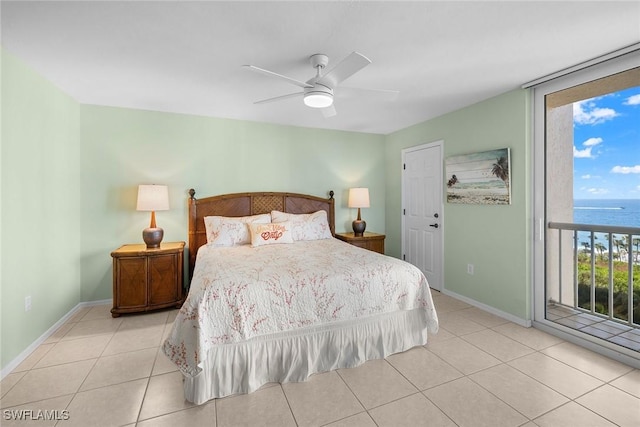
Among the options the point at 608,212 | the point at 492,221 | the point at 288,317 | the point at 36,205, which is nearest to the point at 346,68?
the point at 288,317

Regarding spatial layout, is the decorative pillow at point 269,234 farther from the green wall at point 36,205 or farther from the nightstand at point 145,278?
the green wall at point 36,205

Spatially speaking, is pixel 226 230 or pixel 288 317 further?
pixel 226 230

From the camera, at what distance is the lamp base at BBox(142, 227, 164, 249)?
321 centimetres

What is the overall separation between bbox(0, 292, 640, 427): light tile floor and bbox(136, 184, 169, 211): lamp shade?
139 cm

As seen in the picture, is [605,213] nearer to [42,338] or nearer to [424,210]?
[424,210]

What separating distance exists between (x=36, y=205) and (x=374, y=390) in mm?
3253

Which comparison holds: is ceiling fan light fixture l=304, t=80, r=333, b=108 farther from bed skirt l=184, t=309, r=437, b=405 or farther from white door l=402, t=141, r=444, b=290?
white door l=402, t=141, r=444, b=290

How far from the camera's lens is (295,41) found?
204cm

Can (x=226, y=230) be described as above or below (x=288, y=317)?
above

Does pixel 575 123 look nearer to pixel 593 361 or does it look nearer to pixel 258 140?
pixel 593 361

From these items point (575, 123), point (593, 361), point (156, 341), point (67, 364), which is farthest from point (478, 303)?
point (67, 364)

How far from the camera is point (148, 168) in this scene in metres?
3.55

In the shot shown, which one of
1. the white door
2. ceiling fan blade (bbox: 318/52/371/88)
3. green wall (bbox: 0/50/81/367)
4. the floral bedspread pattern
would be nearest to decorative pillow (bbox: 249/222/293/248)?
the floral bedspread pattern

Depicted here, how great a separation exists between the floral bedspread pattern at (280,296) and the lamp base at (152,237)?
929mm
